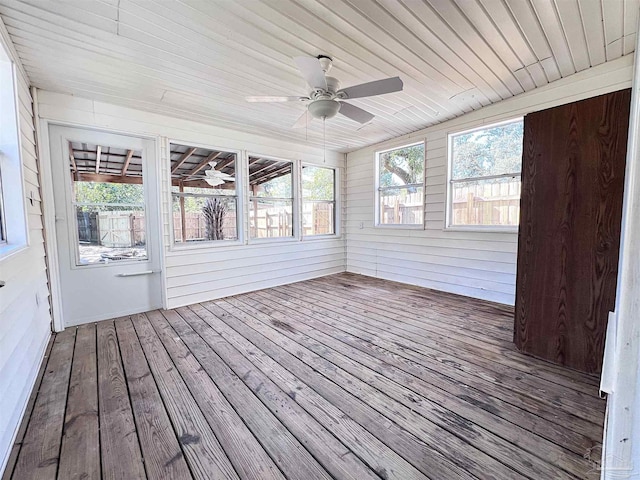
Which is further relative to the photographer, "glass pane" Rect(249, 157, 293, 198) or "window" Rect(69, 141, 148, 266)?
"glass pane" Rect(249, 157, 293, 198)

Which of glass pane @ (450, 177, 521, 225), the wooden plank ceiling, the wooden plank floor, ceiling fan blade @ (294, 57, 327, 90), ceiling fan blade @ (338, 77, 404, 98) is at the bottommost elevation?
the wooden plank floor

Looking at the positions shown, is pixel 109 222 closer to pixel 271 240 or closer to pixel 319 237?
pixel 271 240

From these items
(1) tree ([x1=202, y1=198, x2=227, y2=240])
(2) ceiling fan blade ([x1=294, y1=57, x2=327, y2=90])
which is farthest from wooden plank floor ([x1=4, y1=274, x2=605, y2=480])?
(2) ceiling fan blade ([x1=294, y1=57, x2=327, y2=90])

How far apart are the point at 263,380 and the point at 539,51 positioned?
366cm

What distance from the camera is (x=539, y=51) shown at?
2.49m

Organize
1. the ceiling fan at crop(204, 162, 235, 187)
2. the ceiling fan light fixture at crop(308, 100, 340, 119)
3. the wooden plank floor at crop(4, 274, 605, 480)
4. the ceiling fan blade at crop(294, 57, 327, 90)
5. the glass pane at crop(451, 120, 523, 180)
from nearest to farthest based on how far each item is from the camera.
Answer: the wooden plank floor at crop(4, 274, 605, 480) < the ceiling fan blade at crop(294, 57, 327, 90) < the ceiling fan light fixture at crop(308, 100, 340, 119) < the glass pane at crop(451, 120, 523, 180) < the ceiling fan at crop(204, 162, 235, 187)

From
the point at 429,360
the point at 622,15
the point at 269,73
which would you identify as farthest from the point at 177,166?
the point at 622,15

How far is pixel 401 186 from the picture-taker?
16.1 ft

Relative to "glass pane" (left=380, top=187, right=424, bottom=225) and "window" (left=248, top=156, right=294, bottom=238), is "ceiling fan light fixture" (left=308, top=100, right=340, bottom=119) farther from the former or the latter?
"glass pane" (left=380, top=187, right=424, bottom=225)

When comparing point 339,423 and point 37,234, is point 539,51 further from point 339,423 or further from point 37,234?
point 37,234

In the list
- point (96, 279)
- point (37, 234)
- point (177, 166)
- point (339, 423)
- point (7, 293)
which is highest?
point (177, 166)

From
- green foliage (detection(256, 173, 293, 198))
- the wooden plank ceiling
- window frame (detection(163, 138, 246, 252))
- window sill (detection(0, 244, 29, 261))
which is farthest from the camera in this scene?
green foliage (detection(256, 173, 293, 198))

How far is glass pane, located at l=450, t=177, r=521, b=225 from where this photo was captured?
11.6 feet

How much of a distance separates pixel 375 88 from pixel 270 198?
2.82 metres
